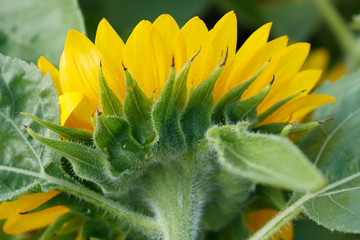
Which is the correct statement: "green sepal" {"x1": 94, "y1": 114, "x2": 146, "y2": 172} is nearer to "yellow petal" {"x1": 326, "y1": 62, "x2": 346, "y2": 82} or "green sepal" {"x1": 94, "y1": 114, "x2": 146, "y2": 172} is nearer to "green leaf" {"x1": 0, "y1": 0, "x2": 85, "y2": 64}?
"green leaf" {"x1": 0, "y1": 0, "x2": 85, "y2": 64}

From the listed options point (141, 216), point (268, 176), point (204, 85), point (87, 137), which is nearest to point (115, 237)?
point (141, 216)

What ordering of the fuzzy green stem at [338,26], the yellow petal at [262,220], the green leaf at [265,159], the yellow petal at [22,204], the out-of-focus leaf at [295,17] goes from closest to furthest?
the green leaf at [265,159], the yellow petal at [22,204], the yellow petal at [262,220], the fuzzy green stem at [338,26], the out-of-focus leaf at [295,17]

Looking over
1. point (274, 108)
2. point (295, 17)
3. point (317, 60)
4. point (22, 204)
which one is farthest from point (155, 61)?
point (295, 17)

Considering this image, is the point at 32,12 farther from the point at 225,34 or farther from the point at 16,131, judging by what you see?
the point at 225,34

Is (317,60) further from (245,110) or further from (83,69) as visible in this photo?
(83,69)

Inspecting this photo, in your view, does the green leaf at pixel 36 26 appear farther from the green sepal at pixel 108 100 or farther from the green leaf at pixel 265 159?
the green leaf at pixel 265 159

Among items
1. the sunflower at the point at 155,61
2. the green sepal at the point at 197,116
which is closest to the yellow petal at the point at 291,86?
the sunflower at the point at 155,61

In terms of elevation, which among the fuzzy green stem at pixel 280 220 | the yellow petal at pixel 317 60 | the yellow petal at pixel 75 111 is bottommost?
the yellow petal at pixel 317 60

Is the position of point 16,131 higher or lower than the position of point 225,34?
lower
